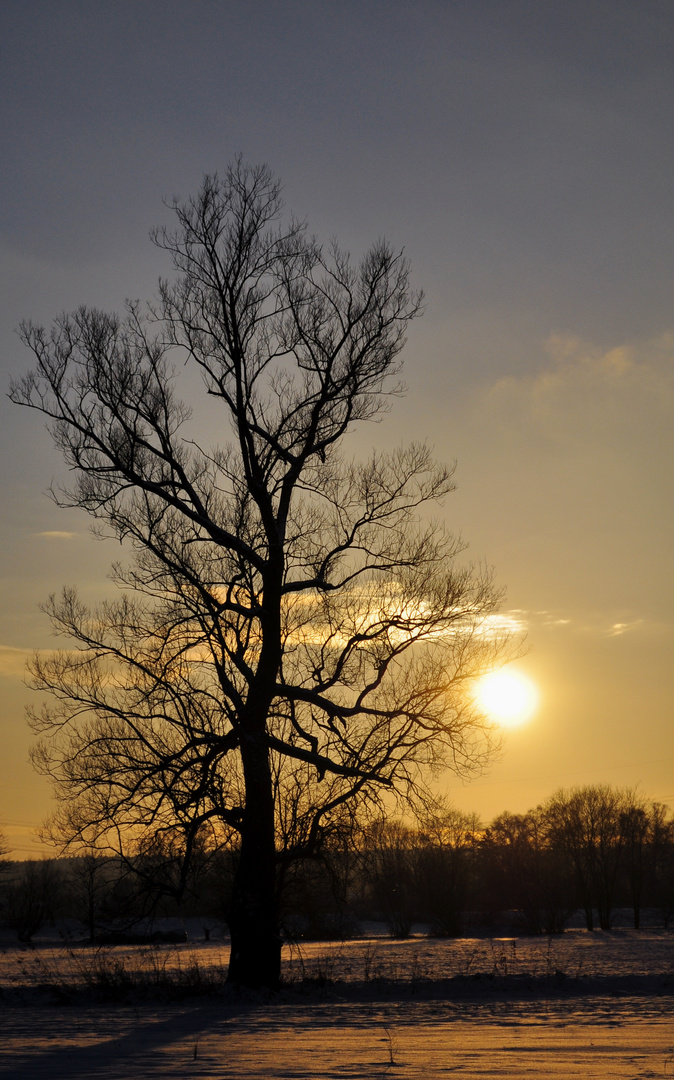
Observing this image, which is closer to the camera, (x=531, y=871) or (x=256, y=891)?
(x=256, y=891)

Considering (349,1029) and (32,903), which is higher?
(349,1029)

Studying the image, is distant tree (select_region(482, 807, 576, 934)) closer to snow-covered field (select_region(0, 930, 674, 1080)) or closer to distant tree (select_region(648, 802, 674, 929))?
distant tree (select_region(648, 802, 674, 929))

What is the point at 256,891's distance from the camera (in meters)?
15.2

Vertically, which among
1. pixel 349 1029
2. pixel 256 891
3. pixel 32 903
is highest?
pixel 256 891

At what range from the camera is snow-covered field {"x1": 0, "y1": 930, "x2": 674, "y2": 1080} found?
26.6 feet

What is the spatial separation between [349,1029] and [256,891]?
4654mm

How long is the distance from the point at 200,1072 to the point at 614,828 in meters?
70.9

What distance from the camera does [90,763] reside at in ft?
50.6

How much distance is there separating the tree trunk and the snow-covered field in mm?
573

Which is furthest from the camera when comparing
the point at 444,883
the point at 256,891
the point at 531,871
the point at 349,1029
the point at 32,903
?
the point at 531,871

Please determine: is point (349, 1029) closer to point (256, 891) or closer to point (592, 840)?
point (256, 891)

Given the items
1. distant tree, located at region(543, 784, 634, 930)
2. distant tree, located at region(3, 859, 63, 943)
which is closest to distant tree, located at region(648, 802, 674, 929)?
distant tree, located at region(543, 784, 634, 930)

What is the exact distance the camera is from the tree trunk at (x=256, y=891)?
48.8ft

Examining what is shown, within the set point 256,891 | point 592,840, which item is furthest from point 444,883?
point 256,891
